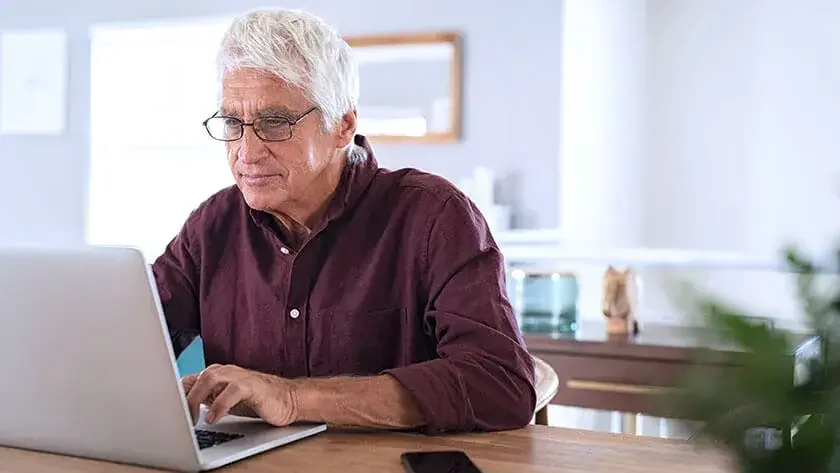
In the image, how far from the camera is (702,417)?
0.37 meters

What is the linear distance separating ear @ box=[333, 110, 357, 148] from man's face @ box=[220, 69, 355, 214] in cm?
3

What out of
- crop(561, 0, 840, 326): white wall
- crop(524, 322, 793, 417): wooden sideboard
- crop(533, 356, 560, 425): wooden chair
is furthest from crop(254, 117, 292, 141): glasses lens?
crop(561, 0, 840, 326): white wall

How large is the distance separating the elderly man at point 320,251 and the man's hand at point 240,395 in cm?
21

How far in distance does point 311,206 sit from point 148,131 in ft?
11.2

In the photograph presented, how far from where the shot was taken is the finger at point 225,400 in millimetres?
1251

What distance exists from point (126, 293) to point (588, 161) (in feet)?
9.42

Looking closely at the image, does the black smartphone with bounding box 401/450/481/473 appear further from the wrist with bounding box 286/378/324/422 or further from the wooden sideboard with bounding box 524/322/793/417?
the wooden sideboard with bounding box 524/322/793/417

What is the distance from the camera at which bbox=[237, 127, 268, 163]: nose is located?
162 centimetres

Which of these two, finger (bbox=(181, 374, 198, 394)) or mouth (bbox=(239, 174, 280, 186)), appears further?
mouth (bbox=(239, 174, 280, 186))

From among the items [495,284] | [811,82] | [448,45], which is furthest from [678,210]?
[495,284]

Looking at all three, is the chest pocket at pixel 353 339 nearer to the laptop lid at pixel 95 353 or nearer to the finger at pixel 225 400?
the finger at pixel 225 400

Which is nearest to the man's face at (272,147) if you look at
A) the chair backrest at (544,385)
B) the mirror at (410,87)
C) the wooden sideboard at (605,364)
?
the chair backrest at (544,385)

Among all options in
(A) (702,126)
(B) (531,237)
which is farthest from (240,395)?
(A) (702,126)

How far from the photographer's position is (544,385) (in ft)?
5.36
